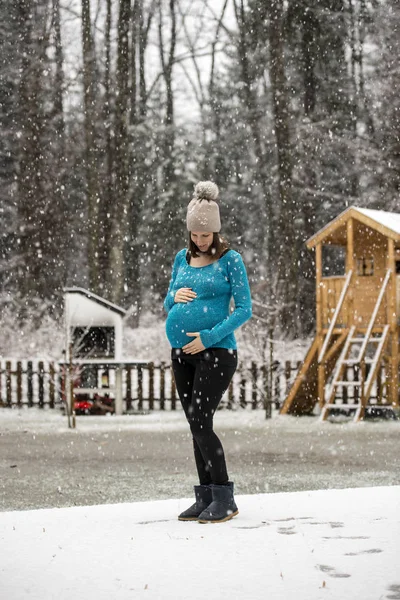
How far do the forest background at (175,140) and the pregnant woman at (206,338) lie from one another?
15.1 metres

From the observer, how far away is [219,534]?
4.80 metres

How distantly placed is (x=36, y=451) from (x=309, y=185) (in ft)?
59.8

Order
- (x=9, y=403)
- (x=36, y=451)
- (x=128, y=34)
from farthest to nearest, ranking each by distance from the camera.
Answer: (x=128, y=34)
(x=9, y=403)
(x=36, y=451)

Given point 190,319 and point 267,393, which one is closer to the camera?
point 190,319

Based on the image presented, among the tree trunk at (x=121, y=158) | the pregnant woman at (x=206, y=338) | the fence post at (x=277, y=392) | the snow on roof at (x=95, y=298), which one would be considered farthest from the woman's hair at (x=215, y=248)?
the tree trunk at (x=121, y=158)

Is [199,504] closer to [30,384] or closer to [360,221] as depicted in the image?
[360,221]

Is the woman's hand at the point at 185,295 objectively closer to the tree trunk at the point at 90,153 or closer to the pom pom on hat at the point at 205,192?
the pom pom on hat at the point at 205,192

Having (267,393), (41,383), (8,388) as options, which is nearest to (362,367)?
(267,393)

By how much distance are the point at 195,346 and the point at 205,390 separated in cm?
24

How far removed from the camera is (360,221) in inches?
722

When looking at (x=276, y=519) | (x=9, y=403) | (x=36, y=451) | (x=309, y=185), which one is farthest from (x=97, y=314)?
(x=276, y=519)

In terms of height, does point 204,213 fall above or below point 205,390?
above

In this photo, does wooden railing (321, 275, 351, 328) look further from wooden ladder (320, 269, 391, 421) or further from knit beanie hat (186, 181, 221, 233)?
knit beanie hat (186, 181, 221, 233)

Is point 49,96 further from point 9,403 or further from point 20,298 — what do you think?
point 9,403
